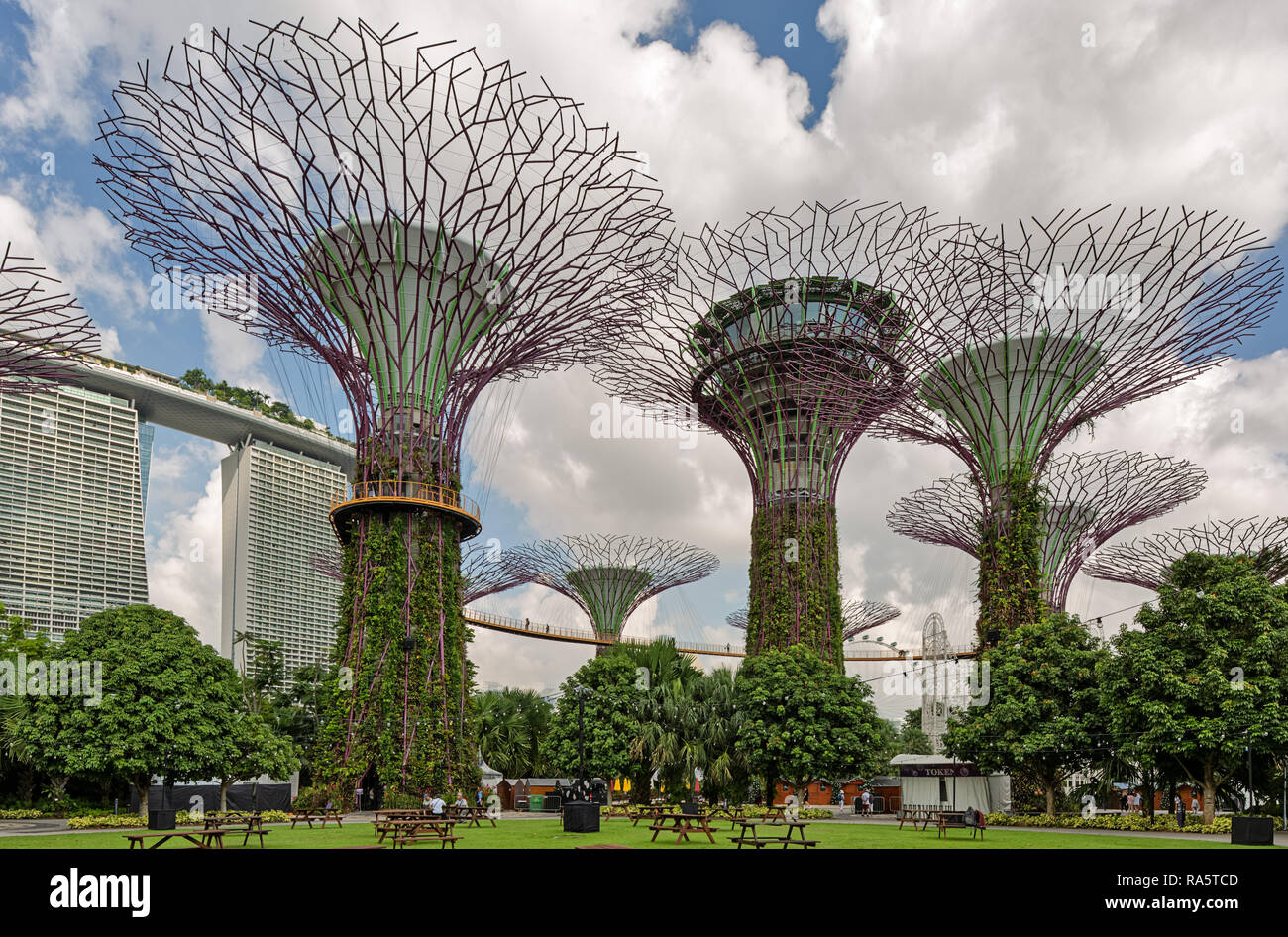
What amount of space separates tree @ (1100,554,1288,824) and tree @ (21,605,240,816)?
25.5 meters

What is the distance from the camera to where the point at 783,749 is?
102 feet

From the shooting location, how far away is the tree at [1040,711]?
1139 inches

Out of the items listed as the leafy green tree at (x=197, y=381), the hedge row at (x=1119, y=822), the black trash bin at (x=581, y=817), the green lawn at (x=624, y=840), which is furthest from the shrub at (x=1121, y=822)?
the leafy green tree at (x=197, y=381)

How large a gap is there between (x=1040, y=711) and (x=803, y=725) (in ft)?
23.1

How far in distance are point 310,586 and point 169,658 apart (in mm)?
77574

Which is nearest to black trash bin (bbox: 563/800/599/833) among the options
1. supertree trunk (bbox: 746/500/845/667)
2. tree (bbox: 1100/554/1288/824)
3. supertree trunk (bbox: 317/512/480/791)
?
supertree trunk (bbox: 317/512/480/791)

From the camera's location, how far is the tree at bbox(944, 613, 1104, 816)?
2894cm

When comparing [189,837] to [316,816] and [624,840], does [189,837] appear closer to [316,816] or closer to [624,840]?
[624,840]

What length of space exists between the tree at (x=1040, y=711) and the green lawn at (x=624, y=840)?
4709 millimetres

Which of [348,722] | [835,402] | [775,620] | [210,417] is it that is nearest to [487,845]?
[348,722]

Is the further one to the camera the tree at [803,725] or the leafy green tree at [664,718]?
the leafy green tree at [664,718]

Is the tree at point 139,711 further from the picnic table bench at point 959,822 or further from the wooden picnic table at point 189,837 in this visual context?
the picnic table bench at point 959,822

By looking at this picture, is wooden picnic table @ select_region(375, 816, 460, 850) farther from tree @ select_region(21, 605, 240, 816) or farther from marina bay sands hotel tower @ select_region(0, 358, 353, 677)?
marina bay sands hotel tower @ select_region(0, 358, 353, 677)

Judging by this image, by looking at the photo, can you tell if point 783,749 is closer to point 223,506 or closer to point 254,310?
Result: point 254,310
